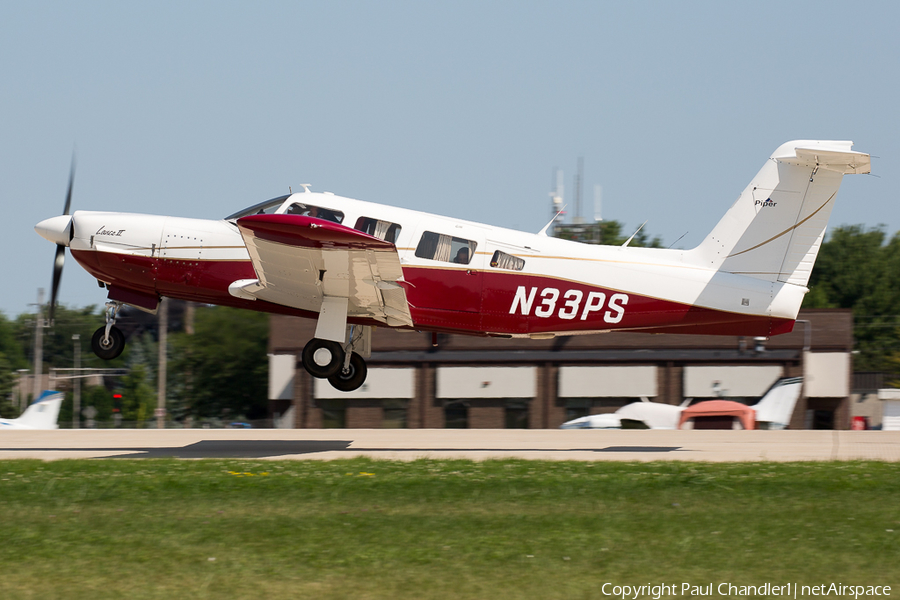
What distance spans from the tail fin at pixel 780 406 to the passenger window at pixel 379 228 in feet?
66.7

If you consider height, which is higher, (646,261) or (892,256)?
(892,256)

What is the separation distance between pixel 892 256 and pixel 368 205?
205 ft

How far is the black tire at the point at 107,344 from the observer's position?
1441 centimetres

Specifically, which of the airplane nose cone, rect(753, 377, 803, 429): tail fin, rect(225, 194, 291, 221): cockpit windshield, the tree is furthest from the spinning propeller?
rect(753, 377, 803, 429): tail fin

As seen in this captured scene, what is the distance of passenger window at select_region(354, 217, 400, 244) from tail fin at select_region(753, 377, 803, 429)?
66.7 feet

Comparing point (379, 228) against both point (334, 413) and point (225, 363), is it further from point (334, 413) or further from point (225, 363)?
point (225, 363)

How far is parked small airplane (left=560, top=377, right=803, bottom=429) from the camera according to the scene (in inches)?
1169

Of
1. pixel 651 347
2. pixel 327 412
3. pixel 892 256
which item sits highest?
pixel 892 256

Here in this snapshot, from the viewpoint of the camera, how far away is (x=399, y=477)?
33.9ft

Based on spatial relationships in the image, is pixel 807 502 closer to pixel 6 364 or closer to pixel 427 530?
pixel 427 530

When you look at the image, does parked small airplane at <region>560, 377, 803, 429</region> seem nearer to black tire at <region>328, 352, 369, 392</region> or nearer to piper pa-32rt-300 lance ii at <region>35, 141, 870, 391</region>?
piper pa-32rt-300 lance ii at <region>35, 141, 870, 391</region>

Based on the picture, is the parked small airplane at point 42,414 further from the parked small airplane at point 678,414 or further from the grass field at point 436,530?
the parked small airplane at point 678,414

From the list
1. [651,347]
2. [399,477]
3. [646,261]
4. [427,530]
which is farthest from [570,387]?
[427,530]

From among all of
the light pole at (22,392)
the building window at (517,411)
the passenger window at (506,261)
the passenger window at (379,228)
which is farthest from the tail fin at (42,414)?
the light pole at (22,392)
